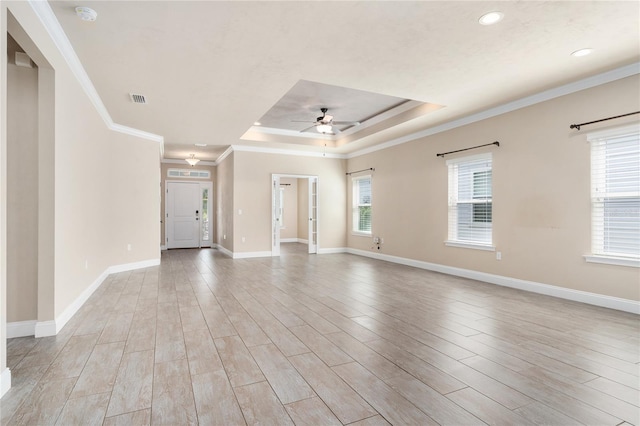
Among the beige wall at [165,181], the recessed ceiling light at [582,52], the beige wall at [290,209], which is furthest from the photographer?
the beige wall at [290,209]

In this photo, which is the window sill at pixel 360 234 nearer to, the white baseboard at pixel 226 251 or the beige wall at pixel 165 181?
the white baseboard at pixel 226 251

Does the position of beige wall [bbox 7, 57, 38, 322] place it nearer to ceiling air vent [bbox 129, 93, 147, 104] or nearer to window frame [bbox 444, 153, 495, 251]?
ceiling air vent [bbox 129, 93, 147, 104]

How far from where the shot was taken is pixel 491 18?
271 cm

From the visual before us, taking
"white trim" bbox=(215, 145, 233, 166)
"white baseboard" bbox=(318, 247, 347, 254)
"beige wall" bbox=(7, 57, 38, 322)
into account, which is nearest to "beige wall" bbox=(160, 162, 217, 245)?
"white trim" bbox=(215, 145, 233, 166)

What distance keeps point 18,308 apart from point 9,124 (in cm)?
164

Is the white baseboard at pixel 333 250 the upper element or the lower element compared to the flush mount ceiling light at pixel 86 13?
lower

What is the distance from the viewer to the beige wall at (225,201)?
8.17 m

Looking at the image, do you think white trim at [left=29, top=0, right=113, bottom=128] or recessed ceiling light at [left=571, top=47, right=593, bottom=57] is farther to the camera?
recessed ceiling light at [left=571, top=47, right=593, bottom=57]

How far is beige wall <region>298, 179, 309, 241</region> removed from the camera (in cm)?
1174

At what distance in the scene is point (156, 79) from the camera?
3922 millimetres

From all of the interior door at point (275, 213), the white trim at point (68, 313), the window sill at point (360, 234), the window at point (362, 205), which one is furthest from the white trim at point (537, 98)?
the white trim at point (68, 313)

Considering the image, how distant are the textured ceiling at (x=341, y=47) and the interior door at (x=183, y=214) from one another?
5454mm

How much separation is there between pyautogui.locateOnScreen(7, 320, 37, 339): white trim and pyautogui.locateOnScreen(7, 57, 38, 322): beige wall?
4cm

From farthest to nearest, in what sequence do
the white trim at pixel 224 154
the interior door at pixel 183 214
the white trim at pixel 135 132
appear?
the interior door at pixel 183 214, the white trim at pixel 224 154, the white trim at pixel 135 132
